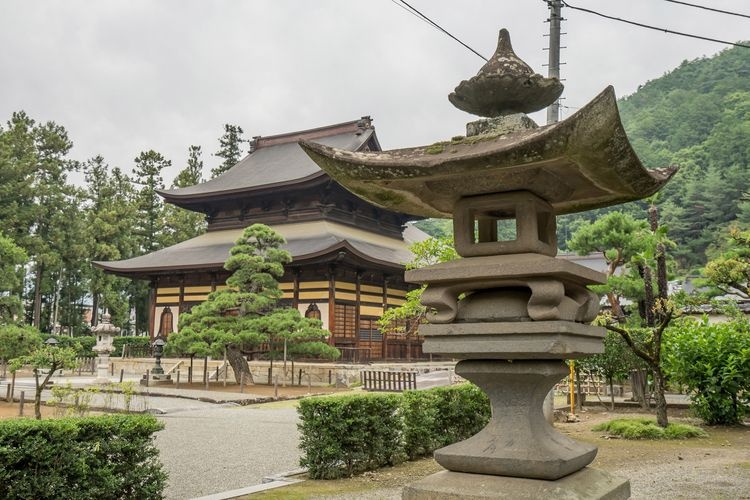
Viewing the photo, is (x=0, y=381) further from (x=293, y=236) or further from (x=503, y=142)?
(x=503, y=142)

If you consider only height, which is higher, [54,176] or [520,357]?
[54,176]

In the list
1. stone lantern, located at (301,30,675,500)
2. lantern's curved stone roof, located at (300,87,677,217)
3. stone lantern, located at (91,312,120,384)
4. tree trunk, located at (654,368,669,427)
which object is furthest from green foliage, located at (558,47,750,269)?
stone lantern, located at (301,30,675,500)

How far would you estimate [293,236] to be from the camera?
30.3 m

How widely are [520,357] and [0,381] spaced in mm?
28370

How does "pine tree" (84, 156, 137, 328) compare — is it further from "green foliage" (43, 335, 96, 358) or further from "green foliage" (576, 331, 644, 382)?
"green foliage" (576, 331, 644, 382)

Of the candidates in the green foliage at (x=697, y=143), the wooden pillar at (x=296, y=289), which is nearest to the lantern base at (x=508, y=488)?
the wooden pillar at (x=296, y=289)

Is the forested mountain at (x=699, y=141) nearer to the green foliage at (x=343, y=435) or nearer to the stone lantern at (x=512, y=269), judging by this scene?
the green foliage at (x=343, y=435)

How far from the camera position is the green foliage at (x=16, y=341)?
62.6 ft

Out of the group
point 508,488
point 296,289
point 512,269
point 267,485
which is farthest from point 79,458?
point 296,289

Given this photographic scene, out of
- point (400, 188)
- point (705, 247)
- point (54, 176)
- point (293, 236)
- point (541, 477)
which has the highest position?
point (54, 176)

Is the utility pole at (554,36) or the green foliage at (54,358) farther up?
the utility pole at (554,36)

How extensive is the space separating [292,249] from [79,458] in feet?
74.0

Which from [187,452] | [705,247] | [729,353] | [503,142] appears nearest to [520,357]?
[503,142]

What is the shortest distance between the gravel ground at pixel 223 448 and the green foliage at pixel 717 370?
8.07 metres
